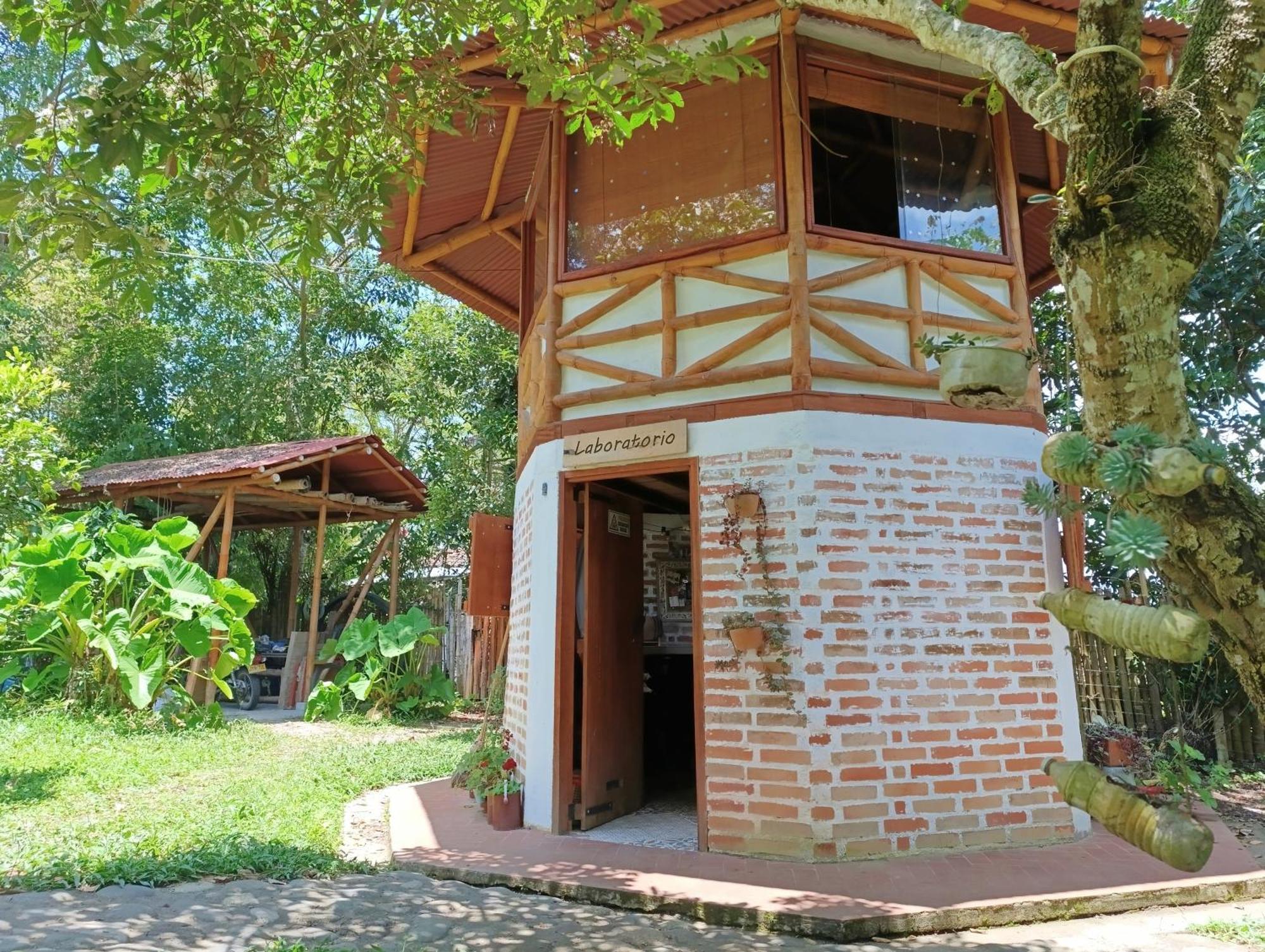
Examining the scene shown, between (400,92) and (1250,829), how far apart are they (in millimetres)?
7418

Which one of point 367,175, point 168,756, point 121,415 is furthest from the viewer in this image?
point 121,415

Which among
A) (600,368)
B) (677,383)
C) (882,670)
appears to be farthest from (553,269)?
(882,670)

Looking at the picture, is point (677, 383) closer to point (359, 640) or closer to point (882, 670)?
point (882, 670)

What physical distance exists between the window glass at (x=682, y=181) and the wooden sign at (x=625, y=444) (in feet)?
4.34

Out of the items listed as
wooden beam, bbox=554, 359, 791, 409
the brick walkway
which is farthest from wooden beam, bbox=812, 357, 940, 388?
the brick walkway

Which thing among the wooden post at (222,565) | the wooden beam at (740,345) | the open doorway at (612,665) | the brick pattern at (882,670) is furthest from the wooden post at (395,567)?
the brick pattern at (882,670)

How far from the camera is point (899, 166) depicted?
6.22m

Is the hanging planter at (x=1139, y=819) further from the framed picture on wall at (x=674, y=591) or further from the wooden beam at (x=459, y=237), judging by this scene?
the wooden beam at (x=459, y=237)

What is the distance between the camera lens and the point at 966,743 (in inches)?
204

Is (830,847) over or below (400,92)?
below

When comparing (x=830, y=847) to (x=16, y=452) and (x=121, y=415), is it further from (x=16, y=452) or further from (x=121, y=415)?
(x=121, y=415)

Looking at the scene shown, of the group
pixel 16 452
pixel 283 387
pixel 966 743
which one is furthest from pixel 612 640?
pixel 283 387

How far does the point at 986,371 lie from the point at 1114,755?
15.5 feet

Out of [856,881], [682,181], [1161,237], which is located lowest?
[856,881]
